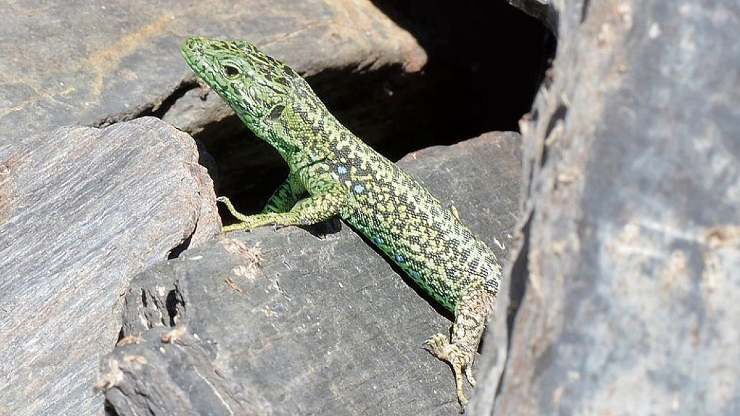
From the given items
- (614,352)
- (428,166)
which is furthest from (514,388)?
(428,166)

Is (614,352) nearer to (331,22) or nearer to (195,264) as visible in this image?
(195,264)

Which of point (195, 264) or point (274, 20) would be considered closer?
point (195, 264)

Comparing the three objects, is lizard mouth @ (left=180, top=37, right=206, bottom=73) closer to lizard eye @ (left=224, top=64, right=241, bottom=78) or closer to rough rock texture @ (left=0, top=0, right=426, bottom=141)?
lizard eye @ (left=224, top=64, right=241, bottom=78)

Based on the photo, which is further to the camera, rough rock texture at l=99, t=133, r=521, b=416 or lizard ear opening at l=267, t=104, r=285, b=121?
lizard ear opening at l=267, t=104, r=285, b=121

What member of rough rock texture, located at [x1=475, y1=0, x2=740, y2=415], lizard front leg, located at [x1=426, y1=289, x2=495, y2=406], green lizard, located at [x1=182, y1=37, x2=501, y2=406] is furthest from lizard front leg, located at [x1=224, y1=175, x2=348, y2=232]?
rough rock texture, located at [x1=475, y1=0, x2=740, y2=415]

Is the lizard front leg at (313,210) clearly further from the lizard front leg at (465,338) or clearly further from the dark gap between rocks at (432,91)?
the dark gap between rocks at (432,91)

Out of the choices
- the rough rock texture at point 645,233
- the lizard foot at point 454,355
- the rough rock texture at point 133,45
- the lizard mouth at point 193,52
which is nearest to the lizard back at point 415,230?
the lizard foot at point 454,355
